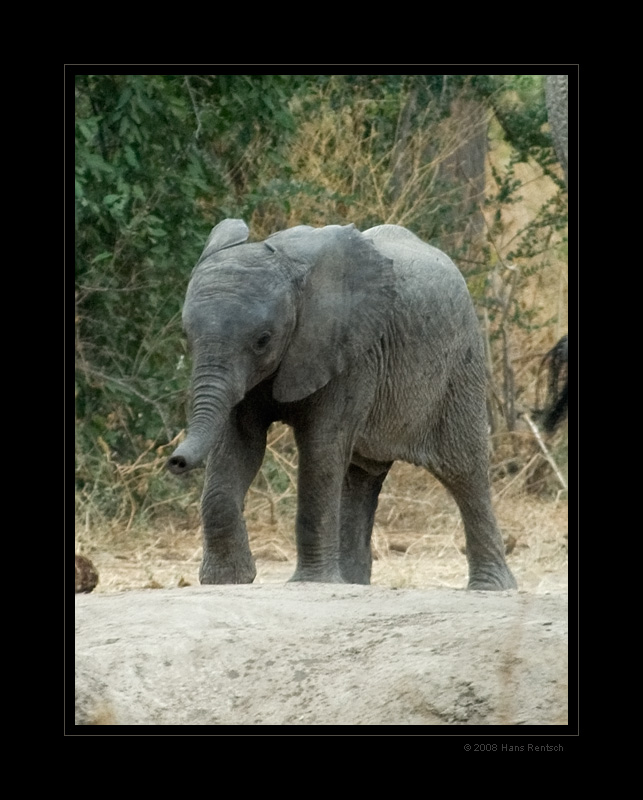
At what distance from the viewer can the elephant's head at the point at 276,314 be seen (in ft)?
19.7

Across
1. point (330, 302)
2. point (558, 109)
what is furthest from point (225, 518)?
point (558, 109)

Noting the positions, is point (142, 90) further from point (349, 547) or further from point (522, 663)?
point (522, 663)

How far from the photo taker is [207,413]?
19.4 ft

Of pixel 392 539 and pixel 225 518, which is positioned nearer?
pixel 225 518

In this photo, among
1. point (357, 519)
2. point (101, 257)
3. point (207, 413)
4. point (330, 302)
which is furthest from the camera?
point (101, 257)

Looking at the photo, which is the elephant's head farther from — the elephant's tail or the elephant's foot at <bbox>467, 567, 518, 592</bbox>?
the elephant's foot at <bbox>467, 567, 518, 592</bbox>

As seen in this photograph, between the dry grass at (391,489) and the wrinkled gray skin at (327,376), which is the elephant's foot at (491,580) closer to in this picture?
the wrinkled gray skin at (327,376)

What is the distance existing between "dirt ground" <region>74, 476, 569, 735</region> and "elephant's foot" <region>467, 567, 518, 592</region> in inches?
61.9

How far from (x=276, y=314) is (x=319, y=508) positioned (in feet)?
2.59

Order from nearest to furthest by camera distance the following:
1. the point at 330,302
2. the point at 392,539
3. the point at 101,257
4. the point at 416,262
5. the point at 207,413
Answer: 1. the point at 207,413
2. the point at 330,302
3. the point at 416,262
4. the point at 101,257
5. the point at 392,539

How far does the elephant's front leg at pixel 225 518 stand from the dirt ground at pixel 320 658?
54 centimetres

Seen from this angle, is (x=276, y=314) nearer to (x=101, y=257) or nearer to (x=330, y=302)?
(x=330, y=302)

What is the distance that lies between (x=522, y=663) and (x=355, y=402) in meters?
2.10
